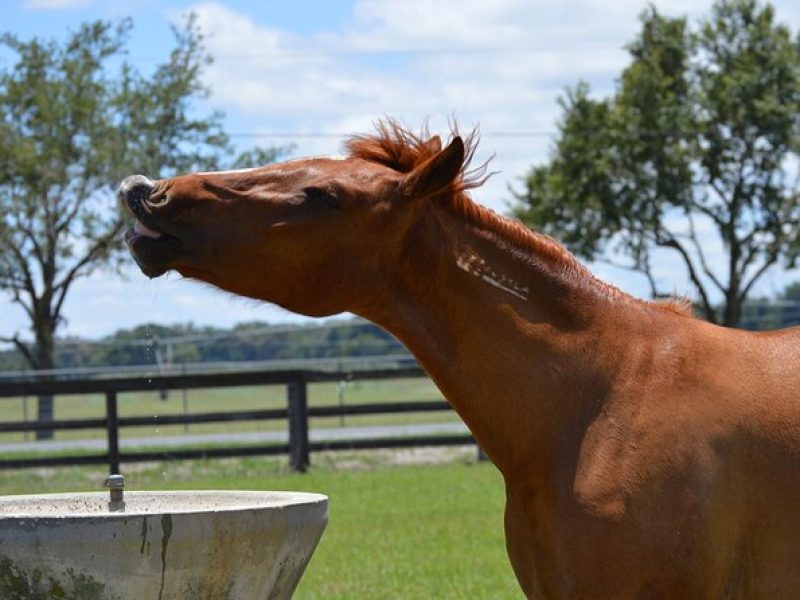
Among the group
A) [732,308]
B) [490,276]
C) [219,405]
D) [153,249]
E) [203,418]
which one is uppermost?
[153,249]

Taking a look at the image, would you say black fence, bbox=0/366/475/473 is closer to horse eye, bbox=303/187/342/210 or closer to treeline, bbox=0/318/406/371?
treeline, bbox=0/318/406/371

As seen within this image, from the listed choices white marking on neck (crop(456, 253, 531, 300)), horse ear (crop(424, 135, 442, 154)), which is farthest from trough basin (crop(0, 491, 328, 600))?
horse ear (crop(424, 135, 442, 154))

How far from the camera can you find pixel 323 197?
3998 mm

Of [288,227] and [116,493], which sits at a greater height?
[288,227]

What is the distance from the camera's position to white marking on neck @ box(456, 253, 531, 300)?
4.09 meters

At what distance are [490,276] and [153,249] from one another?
3.40 feet

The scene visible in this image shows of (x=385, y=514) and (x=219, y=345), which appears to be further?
(x=219, y=345)

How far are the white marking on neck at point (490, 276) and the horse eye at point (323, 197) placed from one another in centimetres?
43

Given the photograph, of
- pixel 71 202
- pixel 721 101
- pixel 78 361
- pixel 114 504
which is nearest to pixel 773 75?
pixel 721 101

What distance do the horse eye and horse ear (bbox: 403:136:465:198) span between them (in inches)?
8.7

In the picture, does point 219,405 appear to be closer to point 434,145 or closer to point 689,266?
point 689,266

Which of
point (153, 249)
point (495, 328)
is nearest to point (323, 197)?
point (153, 249)

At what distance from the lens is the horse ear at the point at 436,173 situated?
13.0ft

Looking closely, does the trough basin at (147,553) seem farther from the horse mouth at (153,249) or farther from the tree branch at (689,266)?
the tree branch at (689,266)
